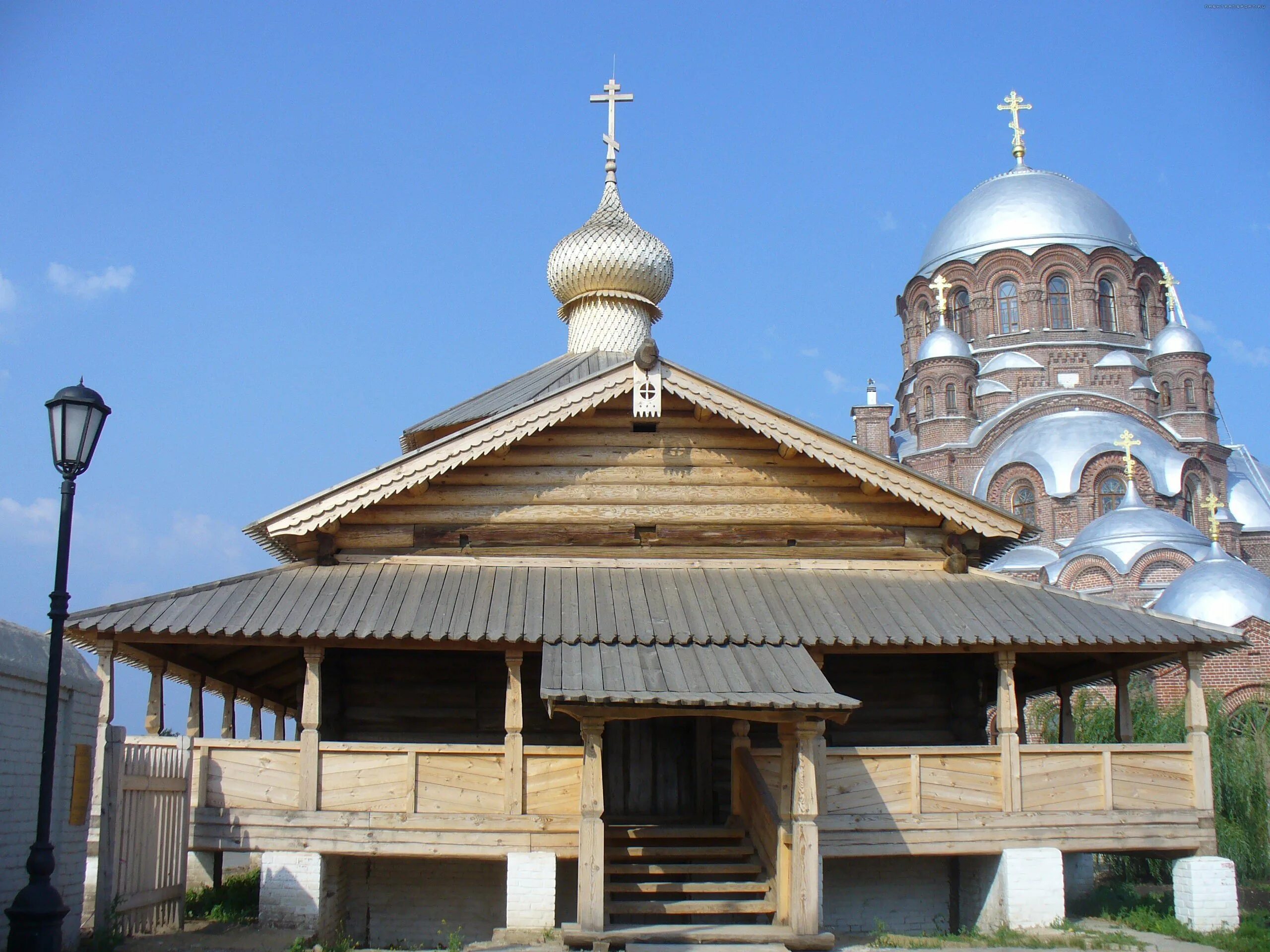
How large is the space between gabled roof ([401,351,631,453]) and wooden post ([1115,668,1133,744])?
670 cm

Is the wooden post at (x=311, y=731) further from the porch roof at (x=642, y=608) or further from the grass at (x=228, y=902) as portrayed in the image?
the grass at (x=228, y=902)

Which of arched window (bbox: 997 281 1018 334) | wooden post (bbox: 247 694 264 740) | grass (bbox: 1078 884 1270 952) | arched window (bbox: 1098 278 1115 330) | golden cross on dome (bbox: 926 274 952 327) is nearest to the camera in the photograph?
grass (bbox: 1078 884 1270 952)

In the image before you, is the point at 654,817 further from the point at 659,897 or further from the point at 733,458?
the point at 733,458

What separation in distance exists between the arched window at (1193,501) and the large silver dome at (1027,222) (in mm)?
9605

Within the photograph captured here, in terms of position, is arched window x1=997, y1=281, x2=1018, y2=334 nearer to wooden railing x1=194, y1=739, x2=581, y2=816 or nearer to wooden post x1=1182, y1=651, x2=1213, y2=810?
wooden post x1=1182, y1=651, x2=1213, y2=810

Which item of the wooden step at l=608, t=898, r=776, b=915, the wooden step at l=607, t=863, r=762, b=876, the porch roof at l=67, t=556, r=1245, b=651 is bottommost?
the wooden step at l=608, t=898, r=776, b=915

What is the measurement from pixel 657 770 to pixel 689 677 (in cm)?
336

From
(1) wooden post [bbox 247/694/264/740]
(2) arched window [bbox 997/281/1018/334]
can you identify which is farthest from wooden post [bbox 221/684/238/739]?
(2) arched window [bbox 997/281/1018/334]

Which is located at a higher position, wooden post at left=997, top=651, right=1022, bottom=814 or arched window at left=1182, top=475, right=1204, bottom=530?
arched window at left=1182, top=475, right=1204, bottom=530

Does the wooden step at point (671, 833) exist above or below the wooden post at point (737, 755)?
below

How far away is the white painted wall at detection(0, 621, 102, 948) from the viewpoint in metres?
8.77

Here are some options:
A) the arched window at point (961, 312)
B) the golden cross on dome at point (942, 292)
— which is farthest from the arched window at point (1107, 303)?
the golden cross on dome at point (942, 292)

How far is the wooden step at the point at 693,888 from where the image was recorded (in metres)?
11.1

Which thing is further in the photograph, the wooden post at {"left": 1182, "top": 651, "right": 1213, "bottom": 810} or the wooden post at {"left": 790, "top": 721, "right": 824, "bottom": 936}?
the wooden post at {"left": 1182, "top": 651, "right": 1213, "bottom": 810}
